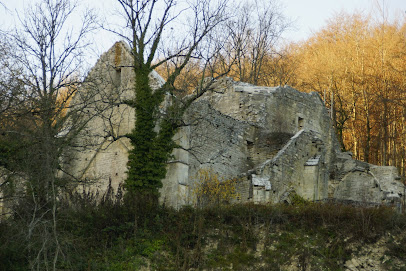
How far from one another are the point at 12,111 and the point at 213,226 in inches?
216

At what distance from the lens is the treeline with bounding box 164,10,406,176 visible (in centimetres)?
3066

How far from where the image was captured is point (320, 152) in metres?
23.0

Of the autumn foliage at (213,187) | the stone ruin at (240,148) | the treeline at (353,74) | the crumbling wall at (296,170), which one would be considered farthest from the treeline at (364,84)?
the autumn foliage at (213,187)

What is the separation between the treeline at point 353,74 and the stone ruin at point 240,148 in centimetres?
483

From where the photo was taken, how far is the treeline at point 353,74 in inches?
1207

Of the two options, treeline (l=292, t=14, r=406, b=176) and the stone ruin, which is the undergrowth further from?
treeline (l=292, t=14, r=406, b=176)

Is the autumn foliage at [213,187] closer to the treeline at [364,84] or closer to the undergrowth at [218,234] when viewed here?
the undergrowth at [218,234]

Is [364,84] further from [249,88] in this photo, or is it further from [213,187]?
[213,187]

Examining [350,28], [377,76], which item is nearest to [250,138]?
[377,76]

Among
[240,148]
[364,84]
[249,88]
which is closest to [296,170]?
[240,148]

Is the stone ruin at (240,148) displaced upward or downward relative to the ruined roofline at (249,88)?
downward

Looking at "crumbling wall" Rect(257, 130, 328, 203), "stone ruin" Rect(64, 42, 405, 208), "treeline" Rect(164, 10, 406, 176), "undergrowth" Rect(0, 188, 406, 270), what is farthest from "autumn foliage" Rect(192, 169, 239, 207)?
"treeline" Rect(164, 10, 406, 176)

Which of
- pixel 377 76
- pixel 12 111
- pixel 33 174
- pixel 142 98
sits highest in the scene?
pixel 377 76

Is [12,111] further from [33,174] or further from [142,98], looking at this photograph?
[142,98]
